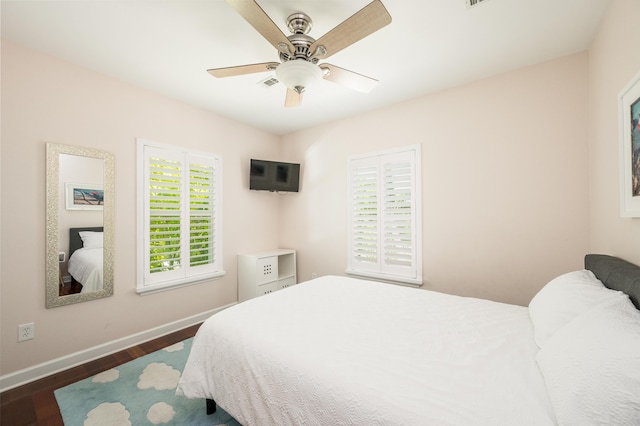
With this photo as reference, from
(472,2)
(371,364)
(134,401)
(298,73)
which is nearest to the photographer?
(371,364)

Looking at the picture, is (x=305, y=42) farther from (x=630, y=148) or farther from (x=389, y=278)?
(x=389, y=278)

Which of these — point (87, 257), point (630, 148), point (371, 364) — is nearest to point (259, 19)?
point (371, 364)

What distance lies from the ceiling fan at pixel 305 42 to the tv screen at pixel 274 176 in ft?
5.91

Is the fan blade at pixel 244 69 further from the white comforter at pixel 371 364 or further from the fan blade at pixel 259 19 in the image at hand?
the white comforter at pixel 371 364

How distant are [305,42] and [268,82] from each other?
0.94m

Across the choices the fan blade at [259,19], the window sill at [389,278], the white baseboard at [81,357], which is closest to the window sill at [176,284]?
the white baseboard at [81,357]

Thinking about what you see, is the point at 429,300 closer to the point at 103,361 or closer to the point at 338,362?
the point at 338,362

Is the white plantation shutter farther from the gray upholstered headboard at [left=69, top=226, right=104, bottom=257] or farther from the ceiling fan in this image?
the gray upholstered headboard at [left=69, top=226, right=104, bottom=257]

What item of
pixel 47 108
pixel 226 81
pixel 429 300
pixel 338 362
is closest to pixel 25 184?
pixel 47 108

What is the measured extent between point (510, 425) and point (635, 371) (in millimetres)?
362

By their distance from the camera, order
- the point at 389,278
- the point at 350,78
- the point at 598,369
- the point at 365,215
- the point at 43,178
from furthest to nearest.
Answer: the point at 365,215
the point at 389,278
the point at 43,178
the point at 350,78
the point at 598,369

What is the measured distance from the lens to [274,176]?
12.4 ft

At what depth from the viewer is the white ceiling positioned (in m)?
1.66

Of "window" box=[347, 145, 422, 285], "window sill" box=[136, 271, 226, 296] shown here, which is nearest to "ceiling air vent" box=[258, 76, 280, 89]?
"window" box=[347, 145, 422, 285]
